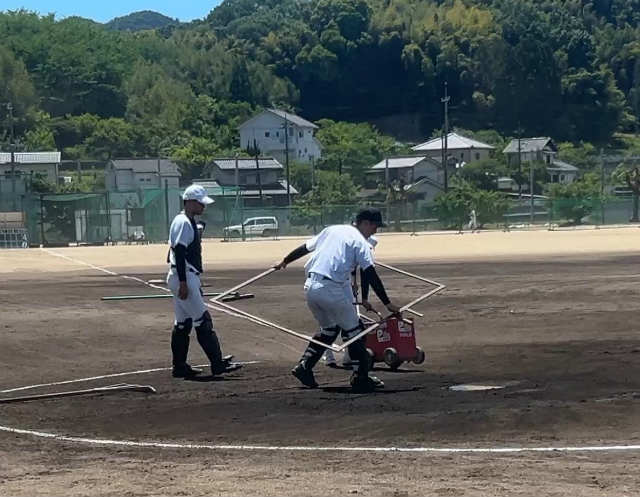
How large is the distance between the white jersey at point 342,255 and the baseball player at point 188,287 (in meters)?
1.60

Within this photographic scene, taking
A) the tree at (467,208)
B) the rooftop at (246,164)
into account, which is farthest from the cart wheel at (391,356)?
the rooftop at (246,164)

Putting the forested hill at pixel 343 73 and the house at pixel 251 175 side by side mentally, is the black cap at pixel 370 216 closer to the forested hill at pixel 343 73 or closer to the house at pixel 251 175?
the house at pixel 251 175

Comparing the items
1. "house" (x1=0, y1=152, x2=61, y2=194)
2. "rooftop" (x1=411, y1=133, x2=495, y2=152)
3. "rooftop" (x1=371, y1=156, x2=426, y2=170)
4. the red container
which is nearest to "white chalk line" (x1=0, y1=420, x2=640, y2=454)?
the red container

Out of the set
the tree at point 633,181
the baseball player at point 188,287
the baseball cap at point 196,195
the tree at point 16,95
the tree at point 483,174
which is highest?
the tree at point 16,95

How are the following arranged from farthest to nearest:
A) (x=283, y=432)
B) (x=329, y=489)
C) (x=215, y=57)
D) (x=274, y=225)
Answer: (x=215, y=57) < (x=274, y=225) < (x=283, y=432) < (x=329, y=489)

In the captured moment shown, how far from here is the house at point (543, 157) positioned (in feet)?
355

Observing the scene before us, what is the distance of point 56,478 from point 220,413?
109 inches

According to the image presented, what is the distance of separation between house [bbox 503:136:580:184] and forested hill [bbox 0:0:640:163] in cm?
2654

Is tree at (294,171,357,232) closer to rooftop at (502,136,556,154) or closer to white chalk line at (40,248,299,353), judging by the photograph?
white chalk line at (40,248,299,353)

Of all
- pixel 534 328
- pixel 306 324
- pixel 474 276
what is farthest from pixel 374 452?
pixel 474 276

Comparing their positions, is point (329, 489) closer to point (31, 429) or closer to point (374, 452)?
point (374, 452)

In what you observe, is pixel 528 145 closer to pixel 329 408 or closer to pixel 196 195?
pixel 196 195

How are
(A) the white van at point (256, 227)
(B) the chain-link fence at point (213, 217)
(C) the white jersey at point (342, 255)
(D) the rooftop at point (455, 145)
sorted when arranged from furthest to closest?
1. (D) the rooftop at point (455, 145)
2. (A) the white van at point (256, 227)
3. (B) the chain-link fence at point (213, 217)
4. (C) the white jersey at point (342, 255)

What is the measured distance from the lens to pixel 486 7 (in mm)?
195500
